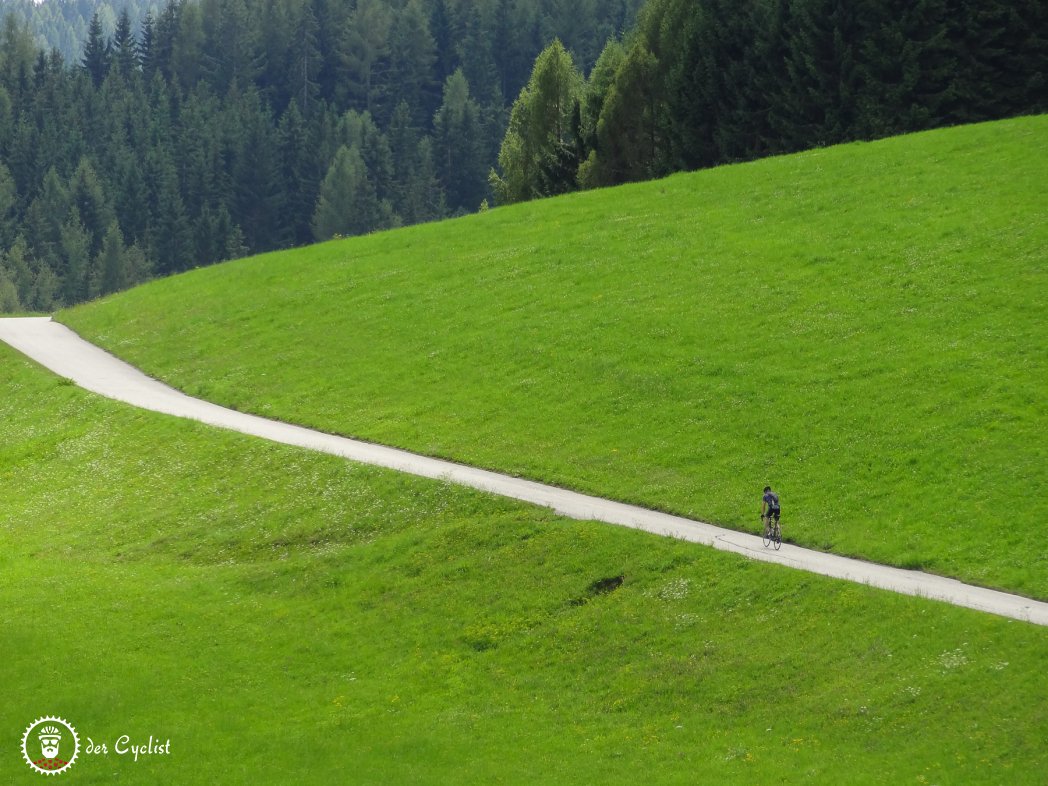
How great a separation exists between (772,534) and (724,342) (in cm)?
1525

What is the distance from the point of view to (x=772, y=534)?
34.5 meters

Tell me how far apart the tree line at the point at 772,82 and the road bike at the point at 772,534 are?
4392 cm

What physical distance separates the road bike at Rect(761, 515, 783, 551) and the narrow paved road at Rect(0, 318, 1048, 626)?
0.76 feet

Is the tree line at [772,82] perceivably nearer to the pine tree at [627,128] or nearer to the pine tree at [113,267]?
the pine tree at [627,128]

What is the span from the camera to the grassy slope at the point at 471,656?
26.2 metres

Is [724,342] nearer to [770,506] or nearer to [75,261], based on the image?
[770,506]

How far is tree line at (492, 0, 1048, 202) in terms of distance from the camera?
7056cm

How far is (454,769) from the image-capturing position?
26797 mm

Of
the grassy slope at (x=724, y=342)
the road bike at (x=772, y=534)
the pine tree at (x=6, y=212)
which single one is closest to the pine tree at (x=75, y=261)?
the pine tree at (x=6, y=212)

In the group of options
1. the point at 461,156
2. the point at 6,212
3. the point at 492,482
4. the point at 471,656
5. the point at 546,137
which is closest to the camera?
the point at 471,656

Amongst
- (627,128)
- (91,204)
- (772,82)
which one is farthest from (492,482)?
(91,204)

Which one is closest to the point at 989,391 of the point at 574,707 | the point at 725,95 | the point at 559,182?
the point at 574,707

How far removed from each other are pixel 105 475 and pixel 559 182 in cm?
5234

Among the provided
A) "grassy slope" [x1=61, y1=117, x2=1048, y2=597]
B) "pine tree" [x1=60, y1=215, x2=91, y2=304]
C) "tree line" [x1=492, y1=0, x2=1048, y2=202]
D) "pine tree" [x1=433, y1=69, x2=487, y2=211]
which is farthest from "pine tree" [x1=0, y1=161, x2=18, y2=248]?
"grassy slope" [x1=61, y1=117, x2=1048, y2=597]
